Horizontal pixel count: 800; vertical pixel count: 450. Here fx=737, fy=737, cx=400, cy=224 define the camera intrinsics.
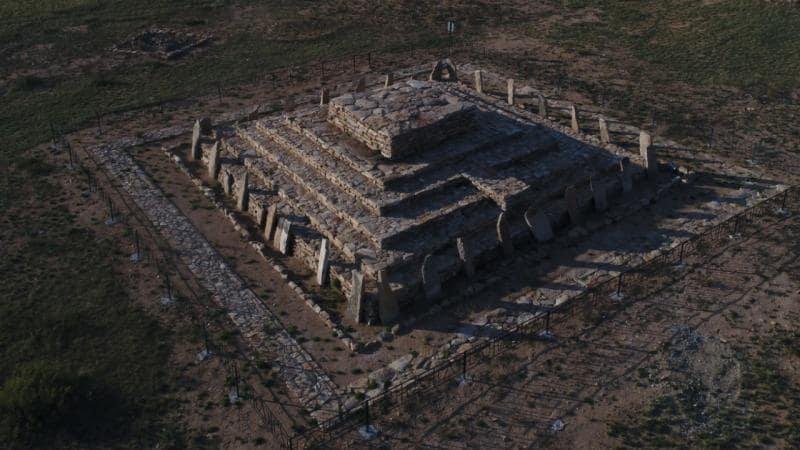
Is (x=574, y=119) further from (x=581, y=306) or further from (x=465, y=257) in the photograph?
(x=581, y=306)

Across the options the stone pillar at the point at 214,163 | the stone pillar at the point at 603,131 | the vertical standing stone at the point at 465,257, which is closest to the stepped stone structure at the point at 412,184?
the vertical standing stone at the point at 465,257

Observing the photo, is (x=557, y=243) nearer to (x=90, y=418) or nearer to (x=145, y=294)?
(x=145, y=294)

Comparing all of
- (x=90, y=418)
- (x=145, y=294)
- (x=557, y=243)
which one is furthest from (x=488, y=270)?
(x=90, y=418)

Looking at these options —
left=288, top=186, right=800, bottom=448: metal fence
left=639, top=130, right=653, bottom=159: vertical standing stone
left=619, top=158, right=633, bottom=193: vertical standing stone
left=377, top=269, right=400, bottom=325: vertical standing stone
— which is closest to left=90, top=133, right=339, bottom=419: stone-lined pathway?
left=288, top=186, right=800, bottom=448: metal fence

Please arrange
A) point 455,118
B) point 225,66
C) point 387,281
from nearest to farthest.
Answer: point 387,281 < point 455,118 < point 225,66

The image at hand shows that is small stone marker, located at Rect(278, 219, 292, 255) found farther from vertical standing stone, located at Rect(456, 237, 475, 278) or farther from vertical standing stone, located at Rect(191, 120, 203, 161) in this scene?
vertical standing stone, located at Rect(191, 120, 203, 161)
